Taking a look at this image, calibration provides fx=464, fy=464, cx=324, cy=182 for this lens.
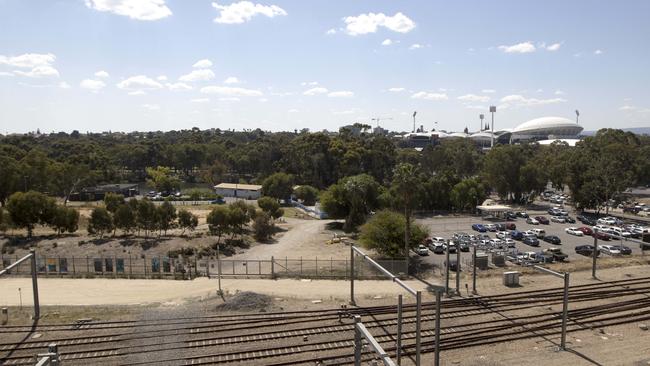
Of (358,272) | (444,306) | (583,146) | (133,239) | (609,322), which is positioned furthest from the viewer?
(583,146)

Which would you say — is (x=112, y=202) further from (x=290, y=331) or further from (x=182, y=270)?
(x=290, y=331)

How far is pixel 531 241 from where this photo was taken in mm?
47125

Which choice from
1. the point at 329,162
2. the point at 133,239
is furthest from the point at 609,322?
the point at 329,162

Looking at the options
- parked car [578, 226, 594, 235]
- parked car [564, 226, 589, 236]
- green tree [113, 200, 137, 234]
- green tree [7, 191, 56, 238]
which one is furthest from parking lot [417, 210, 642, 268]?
green tree [7, 191, 56, 238]

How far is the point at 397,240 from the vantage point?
3828 centimetres

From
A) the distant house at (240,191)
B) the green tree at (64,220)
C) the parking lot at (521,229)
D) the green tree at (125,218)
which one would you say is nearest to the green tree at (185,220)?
the green tree at (125,218)

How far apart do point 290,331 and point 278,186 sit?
57133 mm

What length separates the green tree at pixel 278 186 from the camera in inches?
3100

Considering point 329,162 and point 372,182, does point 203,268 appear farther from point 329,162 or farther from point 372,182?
point 329,162

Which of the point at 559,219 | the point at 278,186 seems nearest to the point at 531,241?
the point at 559,219

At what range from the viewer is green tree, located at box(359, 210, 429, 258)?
38.2 metres

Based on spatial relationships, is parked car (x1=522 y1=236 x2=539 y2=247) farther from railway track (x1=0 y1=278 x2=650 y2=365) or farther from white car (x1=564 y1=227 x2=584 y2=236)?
railway track (x1=0 y1=278 x2=650 y2=365)

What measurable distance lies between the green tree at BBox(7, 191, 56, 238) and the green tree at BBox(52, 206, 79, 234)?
0.56m

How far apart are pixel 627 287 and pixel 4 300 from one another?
129 ft
